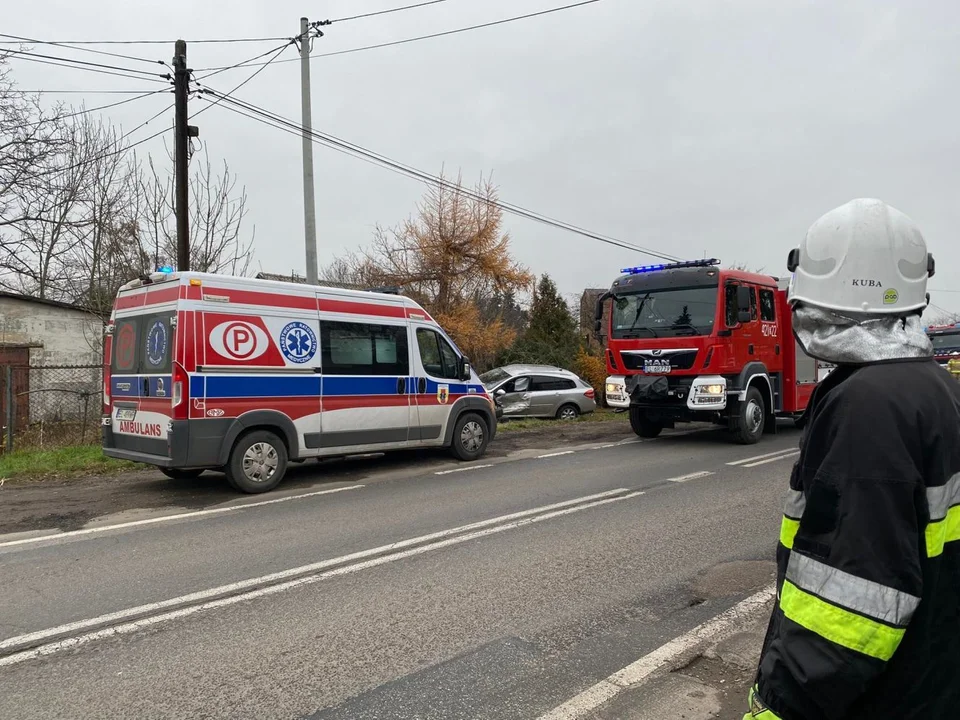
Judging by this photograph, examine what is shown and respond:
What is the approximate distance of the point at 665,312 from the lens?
12.1m

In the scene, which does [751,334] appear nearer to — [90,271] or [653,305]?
[653,305]

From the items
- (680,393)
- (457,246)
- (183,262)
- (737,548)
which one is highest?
(457,246)

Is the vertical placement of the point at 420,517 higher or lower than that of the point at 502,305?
lower

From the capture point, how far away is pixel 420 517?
6848mm

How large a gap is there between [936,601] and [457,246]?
82.2 feet

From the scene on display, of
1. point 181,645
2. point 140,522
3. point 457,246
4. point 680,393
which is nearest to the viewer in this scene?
point 181,645

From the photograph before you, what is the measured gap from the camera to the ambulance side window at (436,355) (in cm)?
1023

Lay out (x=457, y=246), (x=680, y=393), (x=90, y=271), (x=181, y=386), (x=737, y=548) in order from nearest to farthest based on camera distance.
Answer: (x=737, y=548) < (x=181, y=386) < (x=680, y=393) < (x=90, y=271) < (x=457, y=246)

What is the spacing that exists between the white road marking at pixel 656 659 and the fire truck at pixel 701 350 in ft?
23.8

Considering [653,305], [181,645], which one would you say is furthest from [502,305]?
[181,645]

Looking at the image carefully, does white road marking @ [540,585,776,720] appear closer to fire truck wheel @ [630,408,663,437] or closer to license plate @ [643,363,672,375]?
license plate @ [643,363,672,375]

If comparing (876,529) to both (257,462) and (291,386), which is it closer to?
(257,462)

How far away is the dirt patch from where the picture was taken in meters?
7.18

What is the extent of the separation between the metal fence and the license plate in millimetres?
9108
